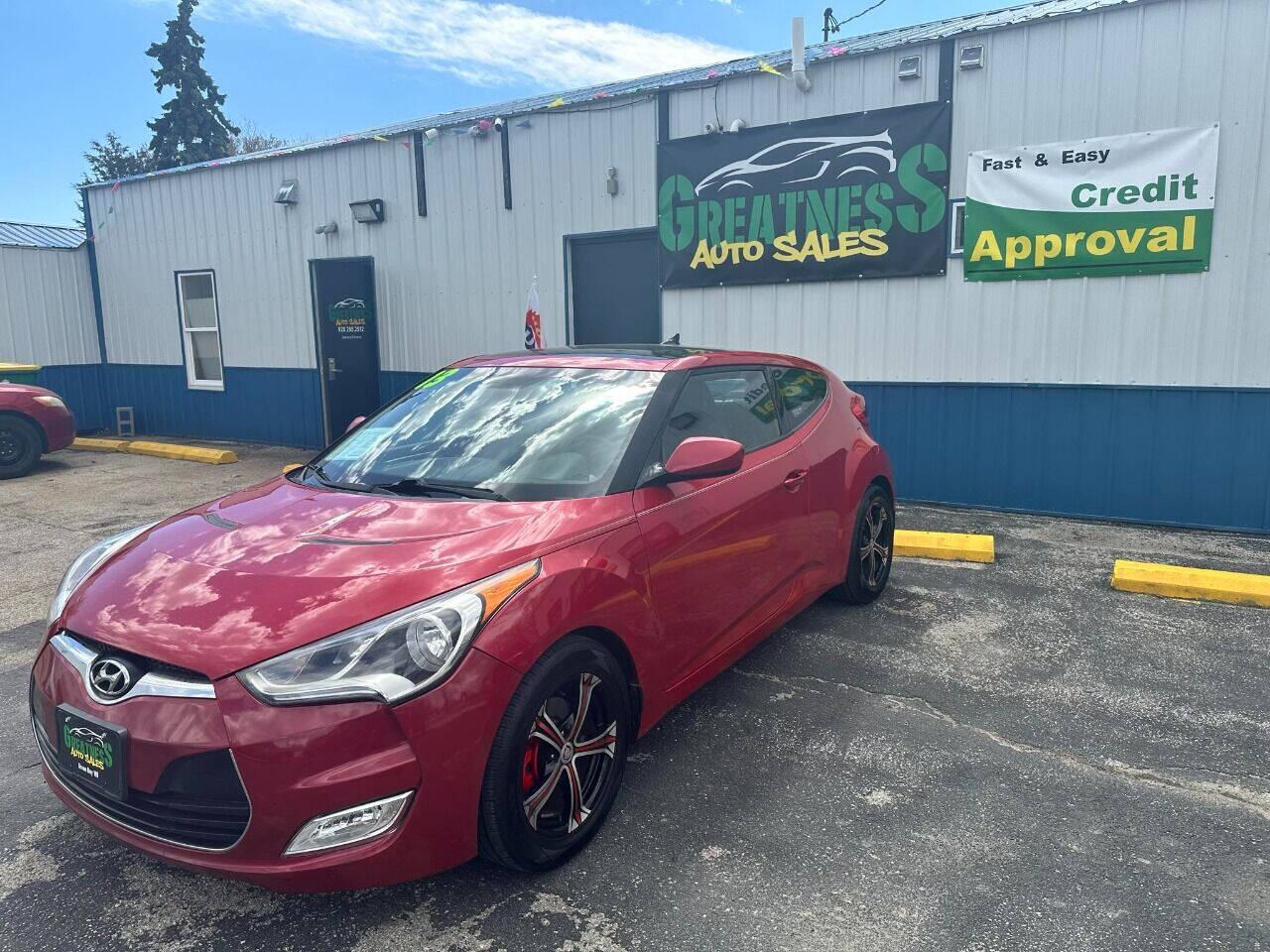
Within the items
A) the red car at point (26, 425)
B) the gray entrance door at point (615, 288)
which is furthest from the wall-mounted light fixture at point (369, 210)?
Result: the red car at point (26, 425)

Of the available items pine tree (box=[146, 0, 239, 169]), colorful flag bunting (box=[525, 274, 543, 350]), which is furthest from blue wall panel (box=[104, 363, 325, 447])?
pine tree (box=[146, 0, 239, 169])

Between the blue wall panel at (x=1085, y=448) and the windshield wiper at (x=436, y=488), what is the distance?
5.81m

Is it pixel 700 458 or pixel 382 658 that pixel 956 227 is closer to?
pixel 700 458

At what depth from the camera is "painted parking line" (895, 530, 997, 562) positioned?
246 inches

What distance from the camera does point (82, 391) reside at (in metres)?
14.0

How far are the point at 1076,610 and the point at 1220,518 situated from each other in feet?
9.09

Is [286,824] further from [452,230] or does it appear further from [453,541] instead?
[452,230]

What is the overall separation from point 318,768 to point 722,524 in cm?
184

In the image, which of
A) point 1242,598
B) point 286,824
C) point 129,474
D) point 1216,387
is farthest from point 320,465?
point 129,474

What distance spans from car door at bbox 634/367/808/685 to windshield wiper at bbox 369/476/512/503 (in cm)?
52

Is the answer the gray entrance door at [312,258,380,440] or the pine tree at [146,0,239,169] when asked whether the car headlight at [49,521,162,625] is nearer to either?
the gray entrance door at [312,258,380,440]

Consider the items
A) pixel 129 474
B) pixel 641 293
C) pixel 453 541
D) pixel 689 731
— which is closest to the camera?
pixel 453 541

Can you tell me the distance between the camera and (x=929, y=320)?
7.84 metres

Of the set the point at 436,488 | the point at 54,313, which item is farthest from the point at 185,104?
the point at 436,488
